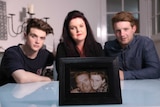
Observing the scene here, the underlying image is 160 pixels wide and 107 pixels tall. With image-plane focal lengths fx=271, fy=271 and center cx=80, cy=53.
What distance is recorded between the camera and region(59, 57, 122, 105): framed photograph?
76 centimetres

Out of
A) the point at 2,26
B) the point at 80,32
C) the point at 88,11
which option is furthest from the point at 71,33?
the point at 88,11

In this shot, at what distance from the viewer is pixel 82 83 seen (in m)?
0.77

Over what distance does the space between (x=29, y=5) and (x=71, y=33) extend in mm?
2284

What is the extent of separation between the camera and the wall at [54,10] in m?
3.99

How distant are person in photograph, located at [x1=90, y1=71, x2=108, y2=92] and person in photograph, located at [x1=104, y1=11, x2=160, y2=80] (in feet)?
2.95

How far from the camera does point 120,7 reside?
15.4ft

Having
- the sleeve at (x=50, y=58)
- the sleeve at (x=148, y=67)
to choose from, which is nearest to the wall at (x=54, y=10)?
the sleeve at (x=50, y=58)

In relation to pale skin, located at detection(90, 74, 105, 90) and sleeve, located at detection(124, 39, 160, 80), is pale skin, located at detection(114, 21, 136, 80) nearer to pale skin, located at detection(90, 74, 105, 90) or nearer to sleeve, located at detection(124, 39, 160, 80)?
sleeve, located at detection(124, 39, 160, 80)

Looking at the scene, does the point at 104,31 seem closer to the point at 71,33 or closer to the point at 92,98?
the point at 71,33

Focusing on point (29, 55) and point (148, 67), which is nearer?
point (148, 67)

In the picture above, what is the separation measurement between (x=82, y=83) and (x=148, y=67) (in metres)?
1.01

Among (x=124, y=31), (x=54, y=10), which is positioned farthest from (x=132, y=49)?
(x=54, y=10)

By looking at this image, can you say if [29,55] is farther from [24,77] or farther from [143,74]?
[143,74]

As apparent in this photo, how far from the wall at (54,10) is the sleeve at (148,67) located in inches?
93.2
